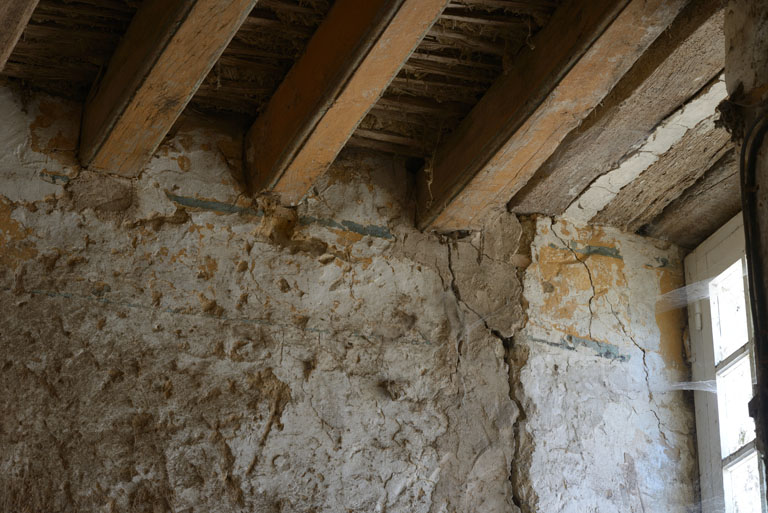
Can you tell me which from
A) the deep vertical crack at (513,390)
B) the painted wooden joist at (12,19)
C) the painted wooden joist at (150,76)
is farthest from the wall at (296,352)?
the painted wooden joist at (12,19)

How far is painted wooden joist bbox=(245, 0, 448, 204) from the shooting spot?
2293 millimetres

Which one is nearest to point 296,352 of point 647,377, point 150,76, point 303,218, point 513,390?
point 303,218

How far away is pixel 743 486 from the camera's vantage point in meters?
2.77

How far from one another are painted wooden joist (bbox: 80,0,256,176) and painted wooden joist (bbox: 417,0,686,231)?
80 centimetres

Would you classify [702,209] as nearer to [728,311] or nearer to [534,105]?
[728,311]

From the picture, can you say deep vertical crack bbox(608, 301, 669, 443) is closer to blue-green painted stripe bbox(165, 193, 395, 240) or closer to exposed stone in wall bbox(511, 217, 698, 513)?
exposed stone in wall bbox(511, 217, 698, 513)

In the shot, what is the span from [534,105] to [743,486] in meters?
1.34

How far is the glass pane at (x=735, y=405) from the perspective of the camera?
2834 mm

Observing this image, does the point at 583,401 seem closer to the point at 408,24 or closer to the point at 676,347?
the point at 676,347

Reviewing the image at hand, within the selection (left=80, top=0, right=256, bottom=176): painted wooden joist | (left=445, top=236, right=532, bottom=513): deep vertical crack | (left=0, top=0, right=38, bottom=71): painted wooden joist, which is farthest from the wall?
(left=0, top=0, right=38, bottom=71): painted wooden joist

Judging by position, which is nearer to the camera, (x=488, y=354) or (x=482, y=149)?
(x=482, y=149)

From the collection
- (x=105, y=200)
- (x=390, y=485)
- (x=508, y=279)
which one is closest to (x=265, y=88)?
(x=105, y=200)

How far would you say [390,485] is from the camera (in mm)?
2629

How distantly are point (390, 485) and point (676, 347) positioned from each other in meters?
1.14
